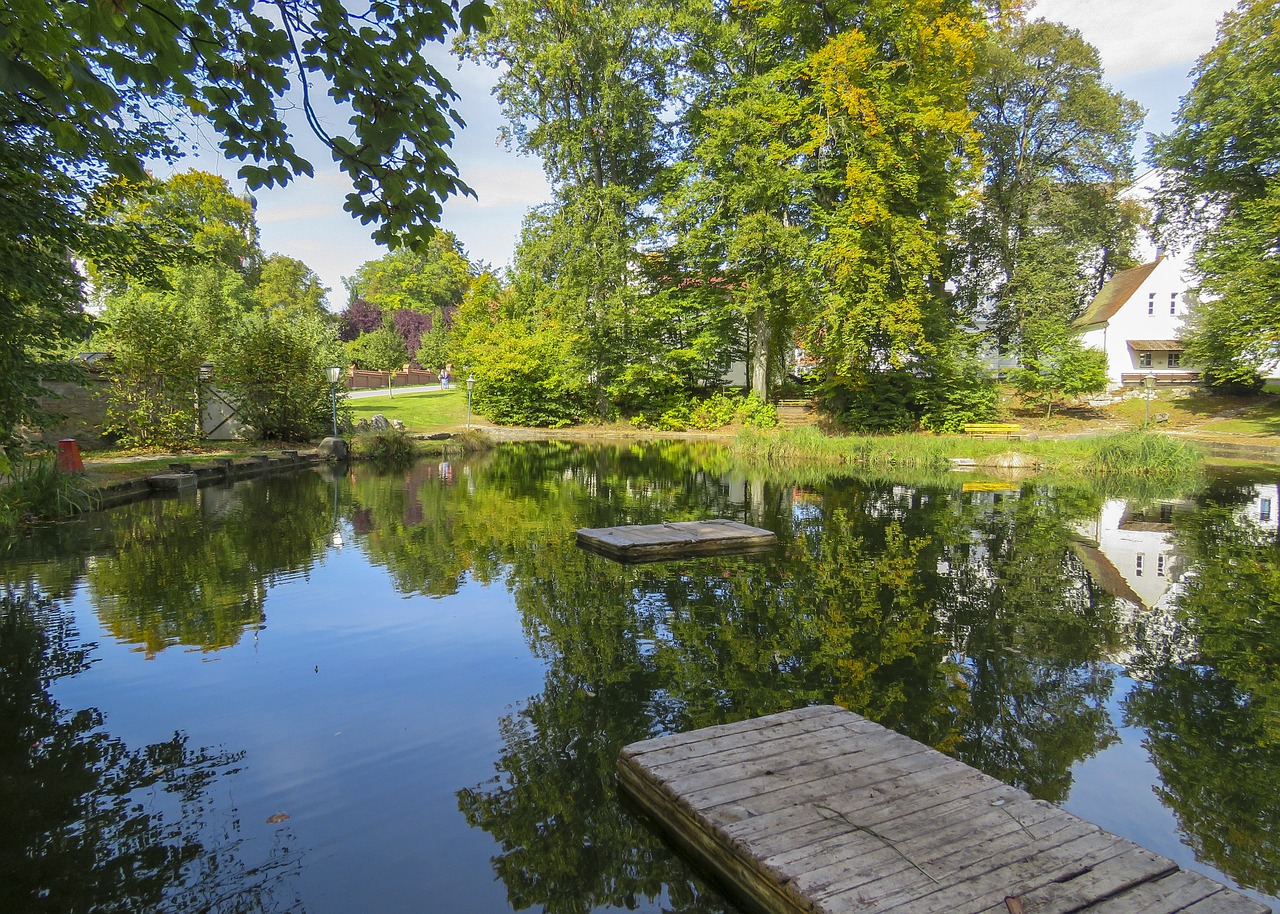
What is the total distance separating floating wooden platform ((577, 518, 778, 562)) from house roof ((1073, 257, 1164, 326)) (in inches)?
1490

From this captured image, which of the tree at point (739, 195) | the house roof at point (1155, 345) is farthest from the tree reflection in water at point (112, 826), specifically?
the house roof at point (1155, 345)

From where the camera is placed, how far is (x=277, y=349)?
71.7 ft

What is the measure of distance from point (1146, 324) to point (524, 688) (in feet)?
141

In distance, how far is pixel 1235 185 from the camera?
1142 inches

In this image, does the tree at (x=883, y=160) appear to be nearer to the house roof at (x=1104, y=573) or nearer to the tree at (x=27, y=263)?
the house roof at (x=1104, y=573)

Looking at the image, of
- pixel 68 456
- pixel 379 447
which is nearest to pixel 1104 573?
pixel 68 456

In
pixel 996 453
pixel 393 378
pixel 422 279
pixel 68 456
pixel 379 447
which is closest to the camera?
pixel 68 456

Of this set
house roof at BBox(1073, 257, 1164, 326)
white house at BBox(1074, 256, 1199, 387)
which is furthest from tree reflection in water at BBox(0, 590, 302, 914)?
house roof at BBox(1073, 257, 1164, 326)

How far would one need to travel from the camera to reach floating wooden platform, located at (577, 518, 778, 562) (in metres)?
9.63

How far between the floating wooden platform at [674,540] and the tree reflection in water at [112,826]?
5714 millimetres

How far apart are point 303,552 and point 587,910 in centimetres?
802

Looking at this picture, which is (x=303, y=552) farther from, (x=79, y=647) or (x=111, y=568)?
(x=79, y=647)

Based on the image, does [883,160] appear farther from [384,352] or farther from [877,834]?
[384,352]

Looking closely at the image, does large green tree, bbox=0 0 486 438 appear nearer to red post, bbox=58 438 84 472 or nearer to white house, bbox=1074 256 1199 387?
red post, bbox=58 438 84 472
